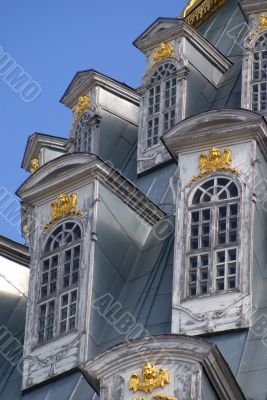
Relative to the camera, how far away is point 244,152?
4769cm

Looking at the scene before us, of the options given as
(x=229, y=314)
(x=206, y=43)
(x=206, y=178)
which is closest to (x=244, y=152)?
(x=206, y=178)

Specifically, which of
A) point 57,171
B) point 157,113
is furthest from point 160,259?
point 157,113

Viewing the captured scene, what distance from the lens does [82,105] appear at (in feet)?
182

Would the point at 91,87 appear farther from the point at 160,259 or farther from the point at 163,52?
the point at 160,259

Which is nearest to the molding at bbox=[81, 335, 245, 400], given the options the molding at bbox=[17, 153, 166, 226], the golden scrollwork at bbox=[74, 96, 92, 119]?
the molding at bbox=[17, 153, 166, 226]

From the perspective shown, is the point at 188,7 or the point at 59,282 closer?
the point at 59,282

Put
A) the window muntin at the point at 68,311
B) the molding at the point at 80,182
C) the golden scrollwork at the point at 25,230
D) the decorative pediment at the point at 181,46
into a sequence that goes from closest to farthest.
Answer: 1. the window muntin at the point at 68,311
2. the molding at the point at 80,182
3. the decorative pediment at the point at 181,46
4. the golden scrollwork at the point at 25,230

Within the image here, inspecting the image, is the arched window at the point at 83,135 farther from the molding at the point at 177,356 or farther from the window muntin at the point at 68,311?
the molding at the point at 177,356

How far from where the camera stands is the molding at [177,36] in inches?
2136

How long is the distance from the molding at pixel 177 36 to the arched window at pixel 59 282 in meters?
7.18

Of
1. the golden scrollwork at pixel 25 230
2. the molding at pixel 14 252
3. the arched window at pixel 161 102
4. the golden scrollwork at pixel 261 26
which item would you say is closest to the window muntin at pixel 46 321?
the molding at pixel 14 252

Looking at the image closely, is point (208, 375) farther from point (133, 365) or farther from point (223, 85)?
point (223, 85)

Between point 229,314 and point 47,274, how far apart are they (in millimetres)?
5228

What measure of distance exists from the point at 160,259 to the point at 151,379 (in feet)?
21.8
